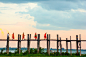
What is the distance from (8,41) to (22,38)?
2.58 meters

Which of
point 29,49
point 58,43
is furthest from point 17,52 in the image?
point 58,43

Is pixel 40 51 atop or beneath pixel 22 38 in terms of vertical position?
beneath

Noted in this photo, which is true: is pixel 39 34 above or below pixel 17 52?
above

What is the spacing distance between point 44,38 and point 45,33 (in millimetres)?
928

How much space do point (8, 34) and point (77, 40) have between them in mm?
12285

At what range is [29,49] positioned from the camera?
32531mm

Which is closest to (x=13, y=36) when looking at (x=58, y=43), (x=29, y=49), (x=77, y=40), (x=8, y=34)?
(x=8, y=34)

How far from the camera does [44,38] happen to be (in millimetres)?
33219

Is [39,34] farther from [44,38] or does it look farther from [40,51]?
[40,51]

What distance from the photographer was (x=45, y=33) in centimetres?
3303

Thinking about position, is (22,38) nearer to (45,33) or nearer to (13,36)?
(13,36)

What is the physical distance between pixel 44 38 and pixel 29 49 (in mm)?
3288

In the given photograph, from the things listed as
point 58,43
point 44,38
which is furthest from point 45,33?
point 58,43

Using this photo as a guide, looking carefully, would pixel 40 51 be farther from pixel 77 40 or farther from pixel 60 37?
pixel 77 40
